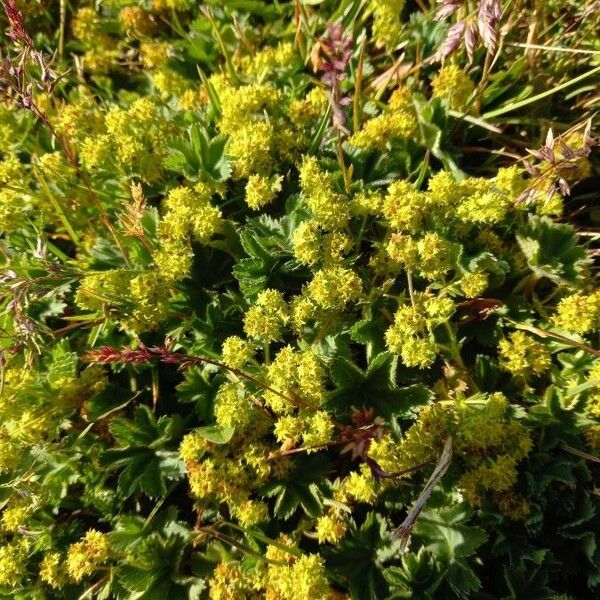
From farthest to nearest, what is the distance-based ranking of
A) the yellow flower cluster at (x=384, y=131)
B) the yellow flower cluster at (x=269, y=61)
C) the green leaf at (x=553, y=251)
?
the yellow flower cluster at (x=269, y=61), the yellow flower cluster at (x=384, y=131), the green leaf at (x=553, y=251)

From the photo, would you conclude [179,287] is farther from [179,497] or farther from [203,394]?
[179,497]

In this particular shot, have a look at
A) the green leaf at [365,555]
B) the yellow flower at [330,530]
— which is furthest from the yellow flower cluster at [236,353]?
the green leaf at [365,555]

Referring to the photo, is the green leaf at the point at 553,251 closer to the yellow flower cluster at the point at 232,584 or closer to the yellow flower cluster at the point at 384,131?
the yellow flower cluster at the point at 384,131

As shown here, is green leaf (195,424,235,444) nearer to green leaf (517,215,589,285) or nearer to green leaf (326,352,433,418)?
green leaf (326,352,433,418)

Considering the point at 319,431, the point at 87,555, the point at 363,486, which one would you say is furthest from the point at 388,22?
the point at 87,555

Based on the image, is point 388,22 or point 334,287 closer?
point 334,287

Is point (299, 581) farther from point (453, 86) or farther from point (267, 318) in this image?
point (453, 86)

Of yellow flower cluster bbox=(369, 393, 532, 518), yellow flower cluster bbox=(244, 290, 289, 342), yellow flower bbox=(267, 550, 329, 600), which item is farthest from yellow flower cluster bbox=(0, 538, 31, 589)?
yellow flower cluster bbox=(369, 393, 532, 518)

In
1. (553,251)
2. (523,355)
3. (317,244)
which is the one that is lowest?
(523,355)
